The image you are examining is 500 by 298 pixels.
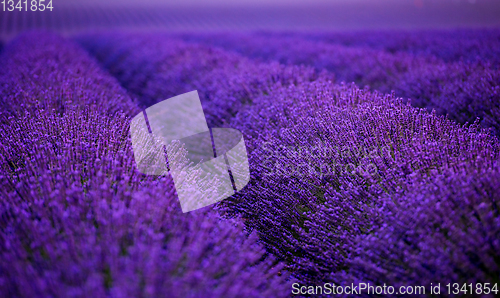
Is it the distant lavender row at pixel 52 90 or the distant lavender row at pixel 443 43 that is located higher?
the distant lavender row at pixel 443 43

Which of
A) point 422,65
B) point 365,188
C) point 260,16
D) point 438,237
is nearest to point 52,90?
point 365,188

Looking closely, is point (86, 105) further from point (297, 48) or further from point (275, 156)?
point (297, 48)

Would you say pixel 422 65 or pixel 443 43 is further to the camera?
pixel 443 43

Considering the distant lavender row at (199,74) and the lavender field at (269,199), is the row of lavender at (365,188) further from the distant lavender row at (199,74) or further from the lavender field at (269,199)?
the distant lavender row at (199,74)

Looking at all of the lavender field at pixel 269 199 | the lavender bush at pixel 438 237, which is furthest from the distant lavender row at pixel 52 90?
the lavender bush at pixel 438 237

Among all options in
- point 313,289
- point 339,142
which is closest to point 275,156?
point 339,142

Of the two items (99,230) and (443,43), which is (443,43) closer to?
(443,43)

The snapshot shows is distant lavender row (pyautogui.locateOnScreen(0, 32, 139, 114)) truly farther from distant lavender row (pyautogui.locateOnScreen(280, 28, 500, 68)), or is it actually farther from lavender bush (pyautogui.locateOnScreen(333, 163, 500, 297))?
distant lavender row (pyautogui.locateOnScreen(280, 28, 500, 68))
